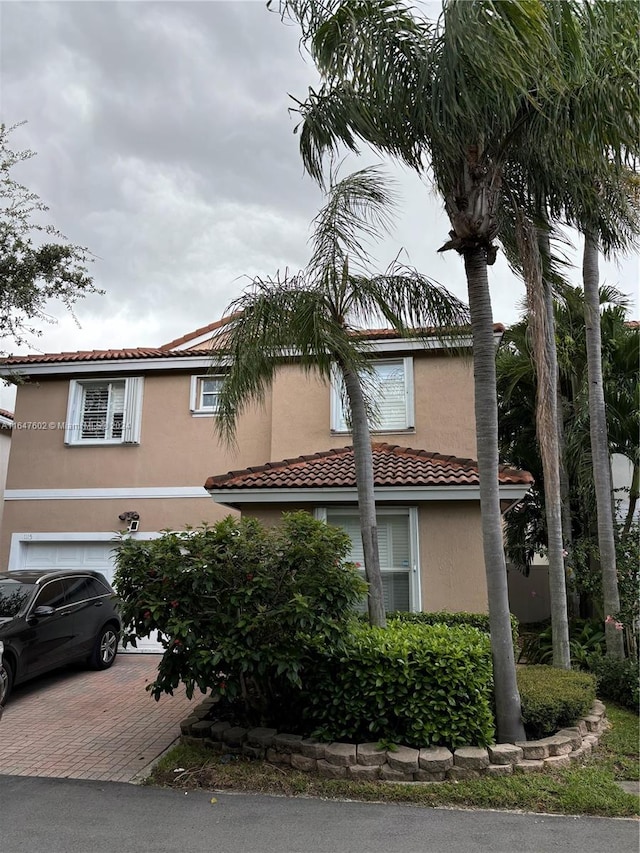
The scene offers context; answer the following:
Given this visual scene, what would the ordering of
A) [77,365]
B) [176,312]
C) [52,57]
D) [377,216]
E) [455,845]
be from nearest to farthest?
[455,845] → [377,216] → [52,57] → [77,365] → [176,312]

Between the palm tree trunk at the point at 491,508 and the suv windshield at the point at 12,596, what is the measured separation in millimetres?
6232

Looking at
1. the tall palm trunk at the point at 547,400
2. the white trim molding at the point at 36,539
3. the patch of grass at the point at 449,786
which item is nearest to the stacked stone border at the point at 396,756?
the patch of grass at the point at 449,786

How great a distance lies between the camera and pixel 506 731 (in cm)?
571

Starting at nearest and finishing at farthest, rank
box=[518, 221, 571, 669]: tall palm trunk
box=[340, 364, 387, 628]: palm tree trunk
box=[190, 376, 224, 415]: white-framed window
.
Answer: box=[518, 221, 571, 669]: tall palm trunk
box=[340, 364, 387, 628]: palm tree trunk
box=[190, 376, 224, 415]: white-framed window

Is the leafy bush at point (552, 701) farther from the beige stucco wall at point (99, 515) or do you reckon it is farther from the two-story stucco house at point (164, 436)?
the beige stucco wall at point (99, 515)

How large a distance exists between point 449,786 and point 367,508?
9.65ft

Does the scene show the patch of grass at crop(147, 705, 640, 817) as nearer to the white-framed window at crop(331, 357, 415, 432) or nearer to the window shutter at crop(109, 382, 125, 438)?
the white-framed window at crop(331, 357, 415, 432)

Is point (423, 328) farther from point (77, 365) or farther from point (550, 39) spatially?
point (77, 365)

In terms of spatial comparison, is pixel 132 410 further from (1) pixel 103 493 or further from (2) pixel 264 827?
(2) pixel 264 827

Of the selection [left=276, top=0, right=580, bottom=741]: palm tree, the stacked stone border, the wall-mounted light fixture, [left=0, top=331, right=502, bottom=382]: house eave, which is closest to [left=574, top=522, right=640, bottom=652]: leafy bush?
the stacked stone border

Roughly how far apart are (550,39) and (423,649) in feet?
18.9

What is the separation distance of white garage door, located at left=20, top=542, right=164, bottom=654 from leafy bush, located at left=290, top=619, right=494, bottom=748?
7779mm

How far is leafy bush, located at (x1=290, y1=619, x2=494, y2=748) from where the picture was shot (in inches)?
217

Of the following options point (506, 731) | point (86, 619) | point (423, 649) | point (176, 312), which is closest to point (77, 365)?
point (176, 312)
